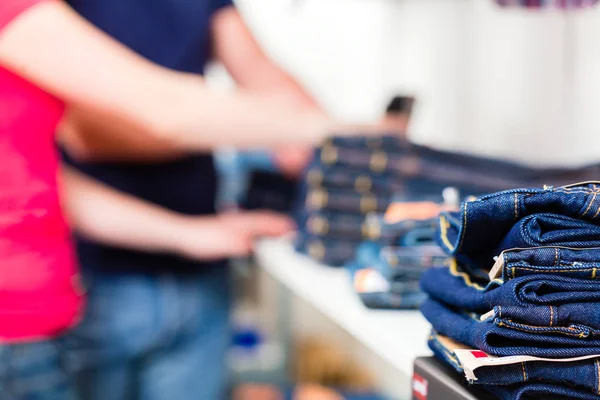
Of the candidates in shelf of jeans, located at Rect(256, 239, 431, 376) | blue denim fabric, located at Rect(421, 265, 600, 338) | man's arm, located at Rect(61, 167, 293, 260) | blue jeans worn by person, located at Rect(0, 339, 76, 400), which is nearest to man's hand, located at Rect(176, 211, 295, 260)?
man's arm, located at Rect(61, 167, 293, 260)

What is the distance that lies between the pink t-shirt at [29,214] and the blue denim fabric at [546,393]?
2.09 ft

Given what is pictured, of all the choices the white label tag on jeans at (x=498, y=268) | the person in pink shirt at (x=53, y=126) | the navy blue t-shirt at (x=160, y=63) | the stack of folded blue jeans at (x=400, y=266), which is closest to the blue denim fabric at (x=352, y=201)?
the person in pink shirt at (x=53, y=126)

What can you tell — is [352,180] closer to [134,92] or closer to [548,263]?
[134,92]

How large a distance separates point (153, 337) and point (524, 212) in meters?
0.87

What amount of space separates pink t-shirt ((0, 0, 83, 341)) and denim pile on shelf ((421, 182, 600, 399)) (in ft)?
1.88

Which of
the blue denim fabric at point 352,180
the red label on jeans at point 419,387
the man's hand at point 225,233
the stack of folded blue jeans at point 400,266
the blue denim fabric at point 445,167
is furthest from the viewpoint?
the man's hand at point 225,233

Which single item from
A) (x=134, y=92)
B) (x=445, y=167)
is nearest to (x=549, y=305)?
(x=445, y=167)

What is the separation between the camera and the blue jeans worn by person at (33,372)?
845 millimetres

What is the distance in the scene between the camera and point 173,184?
1224mm

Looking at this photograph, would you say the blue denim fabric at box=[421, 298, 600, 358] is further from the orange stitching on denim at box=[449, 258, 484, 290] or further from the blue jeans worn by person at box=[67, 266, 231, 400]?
the blue jeans worn by person at box=[67, 266, 231, 400]

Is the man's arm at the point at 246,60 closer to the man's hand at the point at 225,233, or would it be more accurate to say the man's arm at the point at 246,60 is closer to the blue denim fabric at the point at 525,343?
the man's hand at the point at 225,233

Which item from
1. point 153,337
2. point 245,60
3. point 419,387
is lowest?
point 153,337

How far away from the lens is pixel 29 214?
813 mm

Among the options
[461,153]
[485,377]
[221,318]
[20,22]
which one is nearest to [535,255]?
[485,377]
